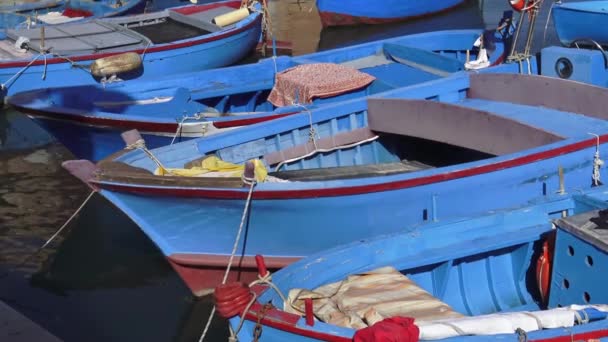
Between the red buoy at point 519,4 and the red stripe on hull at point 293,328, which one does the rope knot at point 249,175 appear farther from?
the red buoy at point 519,4

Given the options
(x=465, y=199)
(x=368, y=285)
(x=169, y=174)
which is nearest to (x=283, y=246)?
(x=169, y=174)

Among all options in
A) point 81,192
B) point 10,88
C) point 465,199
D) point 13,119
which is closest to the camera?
point 465,199

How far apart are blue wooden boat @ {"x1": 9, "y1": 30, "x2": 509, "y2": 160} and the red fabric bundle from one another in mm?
5188

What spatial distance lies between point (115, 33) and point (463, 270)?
10.3 metres

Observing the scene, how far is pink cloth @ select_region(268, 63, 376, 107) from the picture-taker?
34.9 ft

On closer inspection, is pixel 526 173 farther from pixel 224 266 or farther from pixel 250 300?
pixel 250 300

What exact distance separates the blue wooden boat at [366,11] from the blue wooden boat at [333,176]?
12.3 m

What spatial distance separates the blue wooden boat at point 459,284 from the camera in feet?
16.4

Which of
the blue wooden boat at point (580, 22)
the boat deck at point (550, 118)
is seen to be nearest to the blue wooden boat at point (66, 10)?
the blue wooden boat at point (580, 22)

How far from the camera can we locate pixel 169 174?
25.1 feet

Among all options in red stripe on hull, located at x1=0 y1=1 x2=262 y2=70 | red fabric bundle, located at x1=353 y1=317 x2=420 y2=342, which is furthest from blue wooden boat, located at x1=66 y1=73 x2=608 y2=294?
red stripe on hull, located at x1=0 y1=1 x2=262 y2=70

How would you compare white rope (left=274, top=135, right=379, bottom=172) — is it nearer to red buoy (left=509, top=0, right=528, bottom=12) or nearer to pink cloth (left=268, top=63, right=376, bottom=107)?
pink cloth (left=268, top=63, right=376, bottom=107)

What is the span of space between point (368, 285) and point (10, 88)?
9414 mm

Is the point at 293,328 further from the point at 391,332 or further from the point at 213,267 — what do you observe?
the point at 213,267
